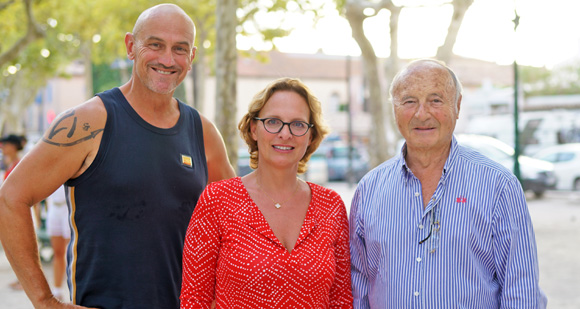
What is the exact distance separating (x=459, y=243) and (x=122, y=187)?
5.01ft

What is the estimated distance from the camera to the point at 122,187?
2746mm

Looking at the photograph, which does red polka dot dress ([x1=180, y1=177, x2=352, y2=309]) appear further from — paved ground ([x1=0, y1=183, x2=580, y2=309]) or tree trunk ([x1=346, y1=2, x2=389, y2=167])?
tree trunk ([x1=346, y1=2, x2=389, y2=167])

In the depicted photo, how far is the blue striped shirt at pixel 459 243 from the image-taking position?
2520 millimetres

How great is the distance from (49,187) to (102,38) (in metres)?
25.7

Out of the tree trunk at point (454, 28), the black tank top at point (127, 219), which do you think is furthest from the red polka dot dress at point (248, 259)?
the tree trunk at point (454, 28)

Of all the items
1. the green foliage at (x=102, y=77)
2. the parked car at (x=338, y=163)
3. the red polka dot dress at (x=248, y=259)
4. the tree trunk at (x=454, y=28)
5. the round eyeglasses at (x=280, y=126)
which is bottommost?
the parked car at (x=338, y=163)

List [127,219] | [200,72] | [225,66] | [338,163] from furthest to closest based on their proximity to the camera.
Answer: [338,163]
[200,72]
[225,66]
[127,219]

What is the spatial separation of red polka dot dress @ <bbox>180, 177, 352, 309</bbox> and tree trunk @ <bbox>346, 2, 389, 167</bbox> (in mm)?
Result: 7561

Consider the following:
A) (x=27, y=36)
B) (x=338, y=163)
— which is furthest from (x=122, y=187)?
(x=338, y=163)

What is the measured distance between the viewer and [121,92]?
298 cm

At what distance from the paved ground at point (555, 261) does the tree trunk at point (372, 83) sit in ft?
12.0

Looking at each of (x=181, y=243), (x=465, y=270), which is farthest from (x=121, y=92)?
(x=465, y=270)

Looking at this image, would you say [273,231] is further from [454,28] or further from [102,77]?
[102,77]

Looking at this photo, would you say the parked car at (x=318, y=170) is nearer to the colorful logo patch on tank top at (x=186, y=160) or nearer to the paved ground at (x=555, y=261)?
the paved ground at (x=555, y=261)
